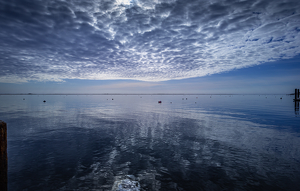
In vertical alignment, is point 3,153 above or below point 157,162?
above

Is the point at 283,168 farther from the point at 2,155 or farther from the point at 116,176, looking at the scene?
the point at 2,155

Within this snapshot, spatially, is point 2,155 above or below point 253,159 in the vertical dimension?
above

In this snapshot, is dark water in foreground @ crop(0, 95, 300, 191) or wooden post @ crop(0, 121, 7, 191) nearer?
wooden post @ crop(0, 121, 7, 191)

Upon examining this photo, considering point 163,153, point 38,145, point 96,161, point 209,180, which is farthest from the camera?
point 38,145

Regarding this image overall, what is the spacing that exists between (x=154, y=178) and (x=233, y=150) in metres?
7.32

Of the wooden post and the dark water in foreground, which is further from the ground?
the wooden post

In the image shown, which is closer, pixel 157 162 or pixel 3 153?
pixel 3 153

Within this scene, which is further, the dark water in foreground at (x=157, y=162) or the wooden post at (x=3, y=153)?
the dark water in foreground at (x=157, y=162)

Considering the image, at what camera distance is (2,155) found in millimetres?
5453

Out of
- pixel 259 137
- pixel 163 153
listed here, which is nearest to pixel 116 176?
pixel 163 153

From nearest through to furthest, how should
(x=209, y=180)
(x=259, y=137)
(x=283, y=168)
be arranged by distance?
(x=209, y=180) < (x=283, y=168) < (x=259, y=137)

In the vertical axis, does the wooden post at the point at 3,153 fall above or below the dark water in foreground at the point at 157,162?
above

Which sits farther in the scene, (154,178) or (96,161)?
(96,161)

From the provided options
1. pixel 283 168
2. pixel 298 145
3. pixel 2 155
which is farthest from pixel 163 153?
pixel 298 145
